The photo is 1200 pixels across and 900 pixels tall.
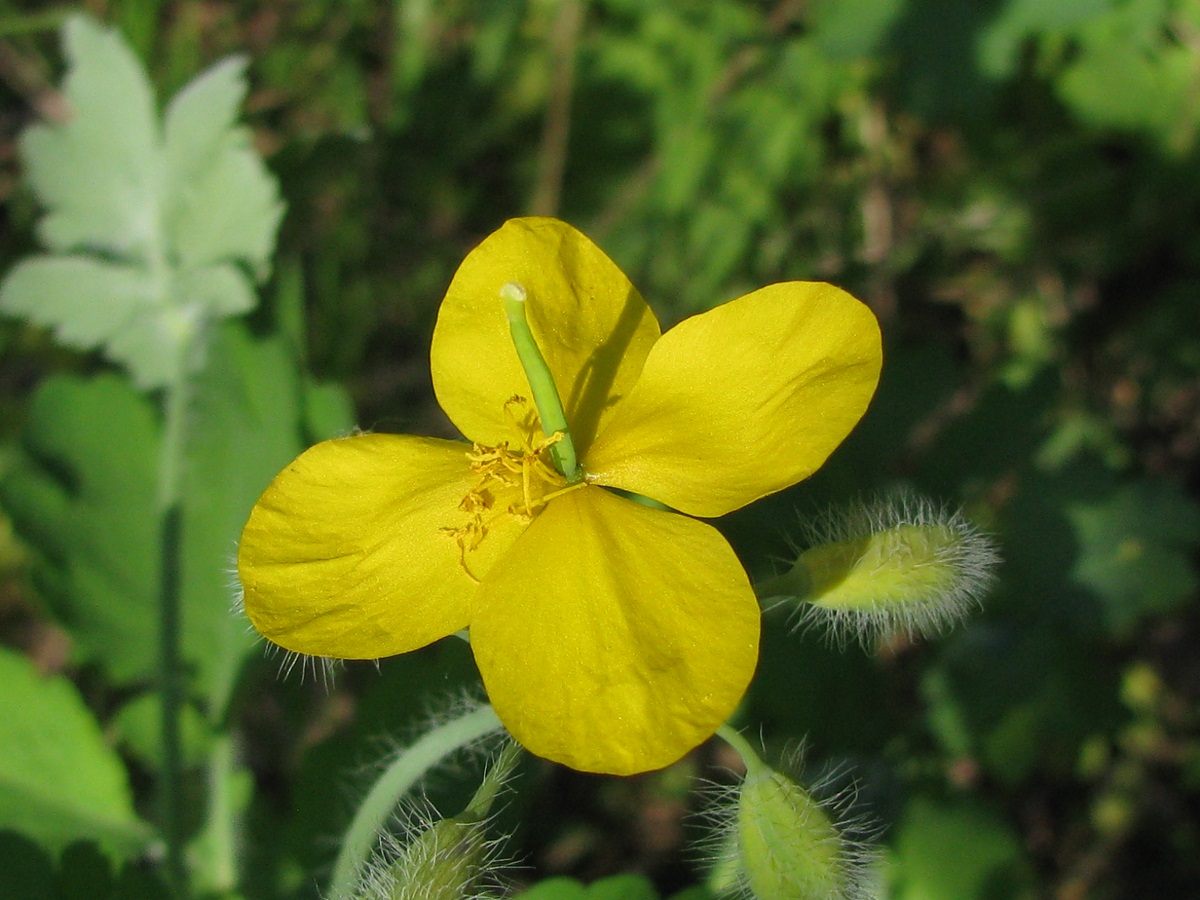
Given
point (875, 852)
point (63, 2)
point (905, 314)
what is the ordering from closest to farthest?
point (875, 852)
point (905, 314)
point (63, 2)

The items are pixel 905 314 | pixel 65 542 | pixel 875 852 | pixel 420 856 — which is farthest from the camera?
pixel 905 314

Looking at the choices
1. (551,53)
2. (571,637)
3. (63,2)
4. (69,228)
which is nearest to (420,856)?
(571,637)

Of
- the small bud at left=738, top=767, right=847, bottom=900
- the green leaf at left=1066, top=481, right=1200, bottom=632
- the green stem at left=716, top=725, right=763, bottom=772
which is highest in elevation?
the green stem at left=716, top=725, right=763, bottom=772

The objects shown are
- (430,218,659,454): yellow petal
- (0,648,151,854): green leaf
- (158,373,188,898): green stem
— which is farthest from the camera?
(0,648,151,854): green leaf

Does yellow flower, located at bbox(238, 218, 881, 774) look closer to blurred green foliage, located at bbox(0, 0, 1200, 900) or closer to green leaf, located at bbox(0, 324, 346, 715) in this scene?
blurred green foliage, located at bbox(0, 0, 1200, 900)

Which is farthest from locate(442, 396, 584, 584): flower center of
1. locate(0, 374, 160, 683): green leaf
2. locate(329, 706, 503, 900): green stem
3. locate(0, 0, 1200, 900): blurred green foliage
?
locate(0, 374, 160, 683): green leaf

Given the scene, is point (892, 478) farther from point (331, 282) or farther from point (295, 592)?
point (331, 282)
